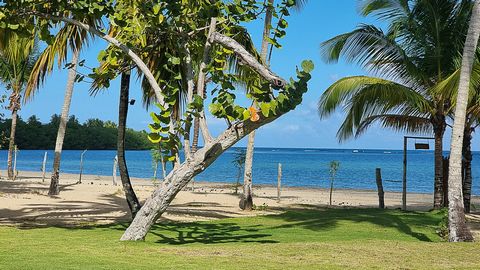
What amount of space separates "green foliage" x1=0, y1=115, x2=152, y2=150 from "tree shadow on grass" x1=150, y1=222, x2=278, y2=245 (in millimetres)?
61784

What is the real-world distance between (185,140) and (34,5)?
3.57 metres

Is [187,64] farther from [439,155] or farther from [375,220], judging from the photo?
[439,155]

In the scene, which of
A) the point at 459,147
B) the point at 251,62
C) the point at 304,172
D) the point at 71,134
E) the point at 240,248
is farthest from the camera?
the point at 71,134

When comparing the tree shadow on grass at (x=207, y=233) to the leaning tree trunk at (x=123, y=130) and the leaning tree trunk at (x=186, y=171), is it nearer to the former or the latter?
the leaning tree trunk at (x=186, y=171)

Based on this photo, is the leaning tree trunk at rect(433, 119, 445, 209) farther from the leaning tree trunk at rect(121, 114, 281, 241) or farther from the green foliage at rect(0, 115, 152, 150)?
the green foliage at rect(0, 115, 152, 150)

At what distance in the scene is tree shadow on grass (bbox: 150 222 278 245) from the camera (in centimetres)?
1034

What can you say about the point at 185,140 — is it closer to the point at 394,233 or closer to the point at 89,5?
the point at 89,5

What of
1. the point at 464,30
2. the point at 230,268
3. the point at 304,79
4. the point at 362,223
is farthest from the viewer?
the point at 464,30

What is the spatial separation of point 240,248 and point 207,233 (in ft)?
8.27

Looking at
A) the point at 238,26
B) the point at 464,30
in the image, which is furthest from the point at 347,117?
the point at 238,26

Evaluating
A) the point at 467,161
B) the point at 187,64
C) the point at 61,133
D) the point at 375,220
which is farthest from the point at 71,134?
the point at 187,64

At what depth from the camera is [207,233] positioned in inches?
452

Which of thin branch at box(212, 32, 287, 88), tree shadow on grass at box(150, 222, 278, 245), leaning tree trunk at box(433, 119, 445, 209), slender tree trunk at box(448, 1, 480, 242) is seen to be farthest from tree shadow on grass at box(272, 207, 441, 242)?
thin branch at box(212, 32, 287, 88)

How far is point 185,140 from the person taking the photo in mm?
9352
